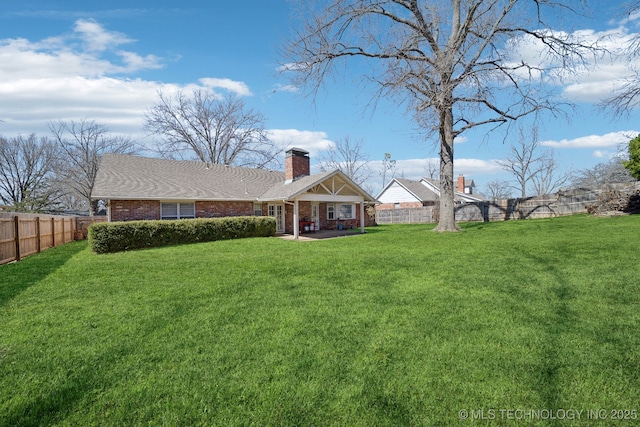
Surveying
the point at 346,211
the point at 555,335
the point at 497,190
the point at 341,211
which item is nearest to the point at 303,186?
the point at 341,211

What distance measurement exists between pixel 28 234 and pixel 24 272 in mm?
4103

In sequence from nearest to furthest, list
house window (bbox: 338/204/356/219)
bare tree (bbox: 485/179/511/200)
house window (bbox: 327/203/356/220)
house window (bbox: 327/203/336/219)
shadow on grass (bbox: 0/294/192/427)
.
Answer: shadow on grass (bbox: 0/294/192/427), house window (bbox: 327/203/336/219), house window (bbox: 327/203/356/220), house window (bbox: 338/204/356/219), bare tree (bbox: 485/179/511/200)

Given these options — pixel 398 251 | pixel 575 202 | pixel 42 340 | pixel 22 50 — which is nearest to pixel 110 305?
pixel 42 340

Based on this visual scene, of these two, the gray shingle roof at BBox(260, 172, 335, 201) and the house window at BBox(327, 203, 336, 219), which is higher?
the gray shingle roof at BBox(260, 172, 335, 201)

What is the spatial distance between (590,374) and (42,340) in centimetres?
600

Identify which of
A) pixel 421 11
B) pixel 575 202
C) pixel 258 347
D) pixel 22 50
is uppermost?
pixel 421 11

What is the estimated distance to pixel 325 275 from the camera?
7.09 metres

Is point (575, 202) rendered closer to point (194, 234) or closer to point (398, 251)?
point (398, 251)

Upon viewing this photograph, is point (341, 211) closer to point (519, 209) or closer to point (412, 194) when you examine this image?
point (519, 209)

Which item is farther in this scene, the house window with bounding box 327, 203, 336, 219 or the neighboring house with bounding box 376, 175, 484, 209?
the neighboring house with bounding box 376, 175, 484, 209

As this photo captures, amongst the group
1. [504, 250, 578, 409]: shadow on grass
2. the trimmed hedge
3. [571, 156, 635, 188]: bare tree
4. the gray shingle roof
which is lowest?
[504, 250, 578, 409]: shadow on grass

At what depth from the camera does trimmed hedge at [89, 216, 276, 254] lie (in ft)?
38.2

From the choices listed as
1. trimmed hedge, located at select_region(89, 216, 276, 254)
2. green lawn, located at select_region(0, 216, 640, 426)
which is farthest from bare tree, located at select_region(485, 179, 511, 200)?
green lawn, located at select_region(0, 216, 640, 426)

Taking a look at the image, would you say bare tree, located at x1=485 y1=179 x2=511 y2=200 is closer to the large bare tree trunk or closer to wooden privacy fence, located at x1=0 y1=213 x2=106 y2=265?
the large bare tree trunk
